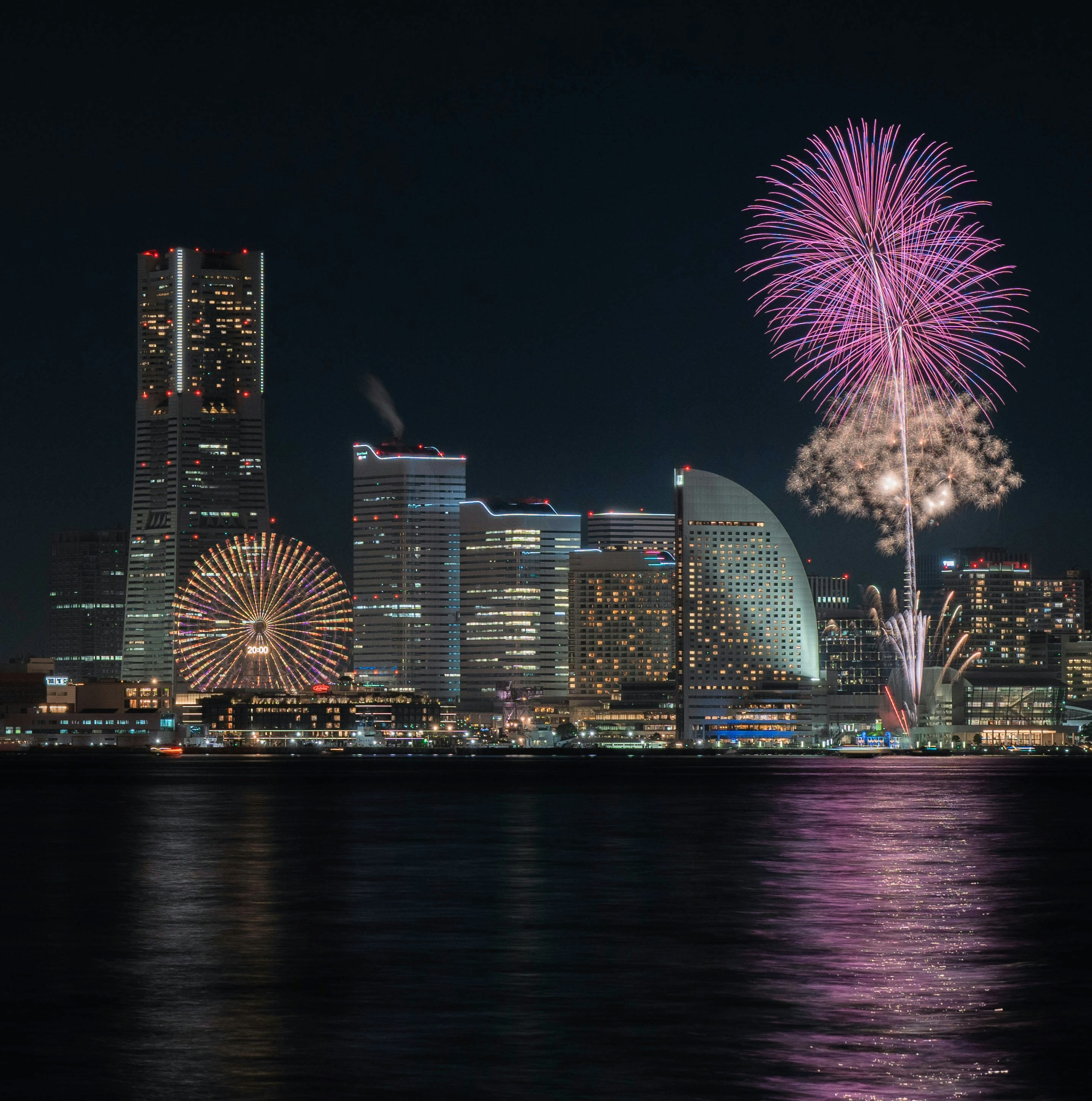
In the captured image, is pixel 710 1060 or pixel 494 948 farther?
pixel 494 948

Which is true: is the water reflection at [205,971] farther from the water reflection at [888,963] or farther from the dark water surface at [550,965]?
A: the water reflection at [888,963]

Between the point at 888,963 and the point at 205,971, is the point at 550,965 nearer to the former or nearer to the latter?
the point at 888,963

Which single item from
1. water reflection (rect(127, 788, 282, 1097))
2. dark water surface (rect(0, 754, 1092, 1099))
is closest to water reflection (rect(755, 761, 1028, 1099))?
dark water surface (rect(0, 754, 1092, 1099))

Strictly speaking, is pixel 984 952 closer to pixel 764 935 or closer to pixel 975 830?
pixel 764 935

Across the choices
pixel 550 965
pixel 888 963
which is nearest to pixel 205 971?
pixel 550 965

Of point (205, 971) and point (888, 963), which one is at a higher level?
point (888, 963)

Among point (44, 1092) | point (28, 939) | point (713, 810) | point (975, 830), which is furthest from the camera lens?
point (713, 810)

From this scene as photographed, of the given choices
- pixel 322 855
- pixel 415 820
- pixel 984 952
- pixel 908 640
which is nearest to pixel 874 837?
pixel 322 855

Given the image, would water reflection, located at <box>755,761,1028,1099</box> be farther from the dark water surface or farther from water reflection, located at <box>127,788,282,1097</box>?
water reflection, located at <box>127,788,282,1097</box>
